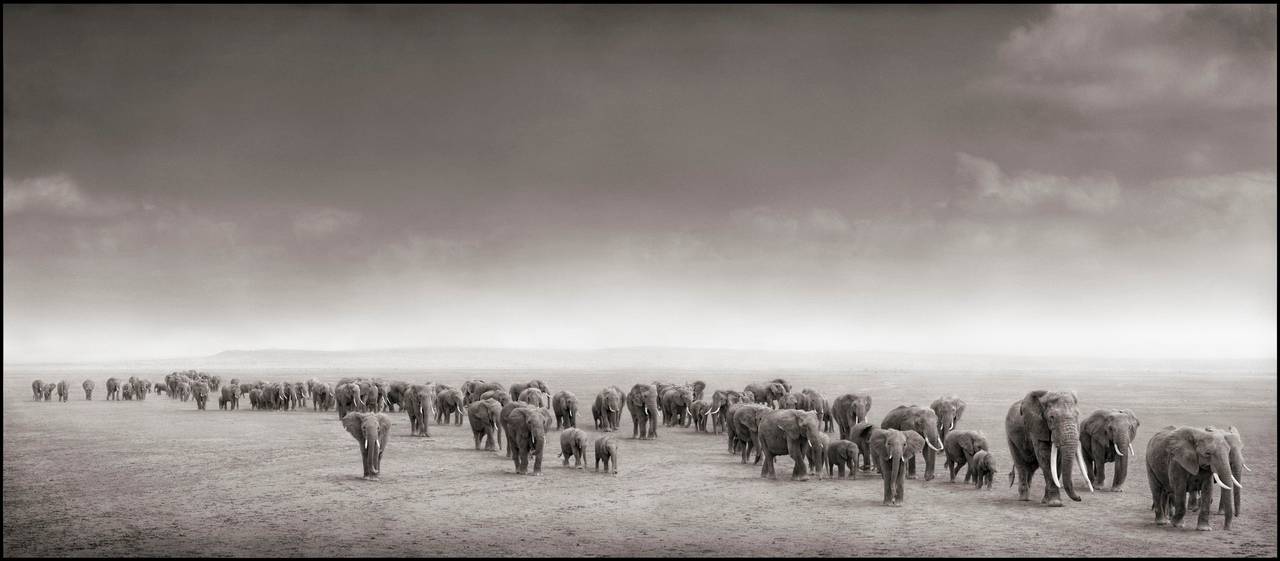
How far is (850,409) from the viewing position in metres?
31.3

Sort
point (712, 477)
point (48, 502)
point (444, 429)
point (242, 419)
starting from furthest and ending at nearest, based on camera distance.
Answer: point (242, 419) → point (444, 429) → point (712, 477) → point (48, 502)

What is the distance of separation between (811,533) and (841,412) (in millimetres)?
15545

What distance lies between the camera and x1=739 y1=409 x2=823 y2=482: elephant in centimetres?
2280

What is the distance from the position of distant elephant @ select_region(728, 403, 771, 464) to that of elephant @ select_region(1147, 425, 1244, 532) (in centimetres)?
1041

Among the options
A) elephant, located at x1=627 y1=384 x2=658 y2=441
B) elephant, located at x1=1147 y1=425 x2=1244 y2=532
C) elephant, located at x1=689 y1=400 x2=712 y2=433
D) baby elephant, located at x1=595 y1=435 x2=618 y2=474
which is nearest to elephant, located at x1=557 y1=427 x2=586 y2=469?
baby elephant, located at x1=595 y1=435 x2=618 y2=474

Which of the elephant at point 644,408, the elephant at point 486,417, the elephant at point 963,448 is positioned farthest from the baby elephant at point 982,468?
the elephant at point 486,417

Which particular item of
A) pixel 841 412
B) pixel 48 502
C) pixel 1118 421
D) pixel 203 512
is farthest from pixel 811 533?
pixel 48 502

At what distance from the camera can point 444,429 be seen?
38.2m

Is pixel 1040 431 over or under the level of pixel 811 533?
over

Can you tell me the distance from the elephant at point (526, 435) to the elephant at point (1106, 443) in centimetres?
1403

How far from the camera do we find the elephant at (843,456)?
74.7 ft

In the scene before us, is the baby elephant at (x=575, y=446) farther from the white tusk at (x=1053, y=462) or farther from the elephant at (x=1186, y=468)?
the elephant at (x=1186, y=468)

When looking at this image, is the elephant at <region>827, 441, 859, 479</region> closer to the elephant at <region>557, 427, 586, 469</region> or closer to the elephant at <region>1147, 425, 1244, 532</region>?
the elephant at <region>557, 427, 586, 469</region>

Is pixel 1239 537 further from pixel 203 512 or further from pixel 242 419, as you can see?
pixel 242 419
